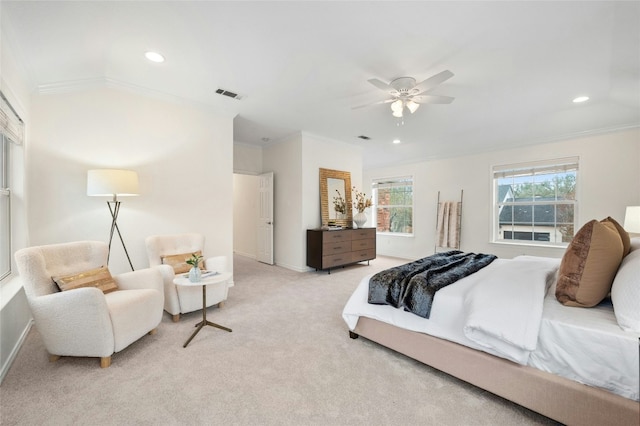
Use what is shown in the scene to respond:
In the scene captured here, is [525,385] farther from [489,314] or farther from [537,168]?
[537,168]

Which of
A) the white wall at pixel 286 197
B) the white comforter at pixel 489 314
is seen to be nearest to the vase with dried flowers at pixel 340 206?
the white wall at pixel 286 197

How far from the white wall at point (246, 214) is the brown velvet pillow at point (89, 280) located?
157 inches

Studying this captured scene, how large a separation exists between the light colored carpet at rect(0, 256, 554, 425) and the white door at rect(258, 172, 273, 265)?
3.19 m

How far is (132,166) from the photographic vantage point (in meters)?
3.33

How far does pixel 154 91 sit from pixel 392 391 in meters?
3.95

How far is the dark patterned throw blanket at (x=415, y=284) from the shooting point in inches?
79.3

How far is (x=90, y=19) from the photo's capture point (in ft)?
6.97

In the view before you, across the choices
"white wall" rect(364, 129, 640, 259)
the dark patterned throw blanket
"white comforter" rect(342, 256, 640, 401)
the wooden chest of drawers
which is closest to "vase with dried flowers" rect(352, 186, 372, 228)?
the wooden chest of drawers

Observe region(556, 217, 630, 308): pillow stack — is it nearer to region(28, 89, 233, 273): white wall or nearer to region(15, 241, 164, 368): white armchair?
region(15, 241, 164, 368): white armchair

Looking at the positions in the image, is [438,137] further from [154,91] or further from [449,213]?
[154,91]

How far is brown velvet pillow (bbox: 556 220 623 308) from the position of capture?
5.34 ft

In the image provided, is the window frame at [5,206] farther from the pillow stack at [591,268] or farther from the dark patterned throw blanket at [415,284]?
the pillow stack at [591,268]

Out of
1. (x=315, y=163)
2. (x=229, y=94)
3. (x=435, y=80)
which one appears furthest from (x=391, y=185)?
(x=229, y=94)

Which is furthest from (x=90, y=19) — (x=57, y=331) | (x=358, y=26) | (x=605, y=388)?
(x=605, y=388)
